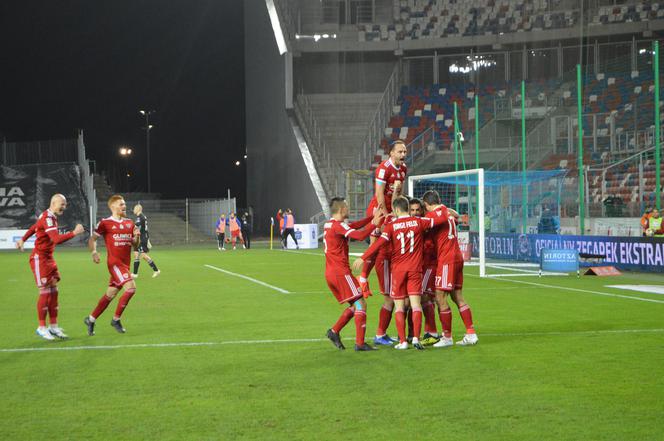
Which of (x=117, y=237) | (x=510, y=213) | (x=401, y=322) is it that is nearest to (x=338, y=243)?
(x=401, y=322)

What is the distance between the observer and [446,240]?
9523mm

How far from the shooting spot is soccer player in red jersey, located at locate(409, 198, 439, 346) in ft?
31.4

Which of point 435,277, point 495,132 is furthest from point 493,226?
point 435,277

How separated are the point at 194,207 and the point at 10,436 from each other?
47.6 m

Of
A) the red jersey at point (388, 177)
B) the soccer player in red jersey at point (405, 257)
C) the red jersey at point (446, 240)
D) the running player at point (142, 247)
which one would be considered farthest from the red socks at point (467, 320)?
the running player at point (142, 247)

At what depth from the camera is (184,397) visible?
685cm

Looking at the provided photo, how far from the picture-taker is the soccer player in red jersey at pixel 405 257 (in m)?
8.97

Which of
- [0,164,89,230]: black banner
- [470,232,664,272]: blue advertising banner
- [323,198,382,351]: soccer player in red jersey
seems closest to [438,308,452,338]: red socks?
[323,198,382,351]: soccer player in red jersey

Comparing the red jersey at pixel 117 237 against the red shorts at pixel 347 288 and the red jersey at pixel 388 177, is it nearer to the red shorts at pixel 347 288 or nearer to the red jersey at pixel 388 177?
the red shorts at pixel 347 288

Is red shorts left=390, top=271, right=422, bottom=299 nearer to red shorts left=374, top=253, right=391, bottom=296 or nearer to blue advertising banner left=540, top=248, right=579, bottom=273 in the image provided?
red shorts left=374, top=253, right=391, bottom=296

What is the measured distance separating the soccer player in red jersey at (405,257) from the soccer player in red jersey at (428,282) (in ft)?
Result: 1.39

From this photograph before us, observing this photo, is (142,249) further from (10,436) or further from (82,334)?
A: (10,436)

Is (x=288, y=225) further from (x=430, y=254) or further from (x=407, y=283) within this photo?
(x=407, y=283)

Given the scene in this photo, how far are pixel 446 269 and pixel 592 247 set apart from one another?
14.8 meters
